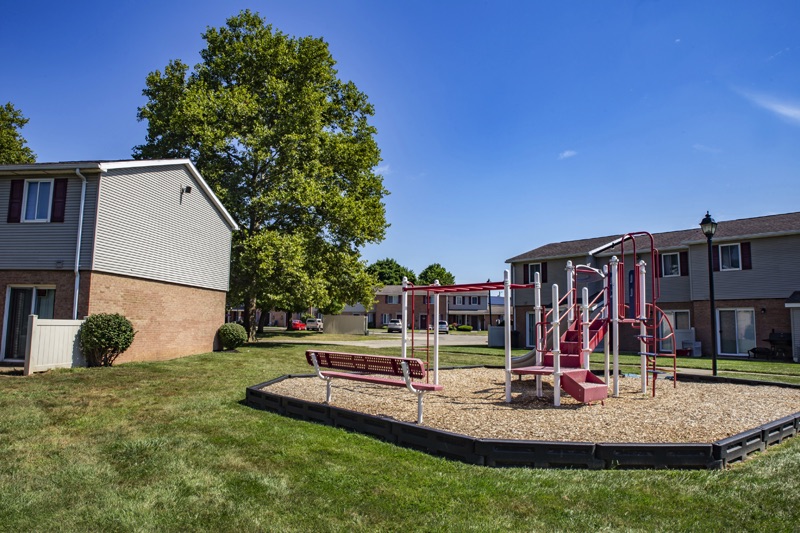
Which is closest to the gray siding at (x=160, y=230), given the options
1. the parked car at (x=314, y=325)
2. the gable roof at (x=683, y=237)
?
the gable roof at (x=683, y=237)

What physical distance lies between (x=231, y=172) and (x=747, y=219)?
97.0 feet

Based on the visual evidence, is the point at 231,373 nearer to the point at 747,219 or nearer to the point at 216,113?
the point at 216,113

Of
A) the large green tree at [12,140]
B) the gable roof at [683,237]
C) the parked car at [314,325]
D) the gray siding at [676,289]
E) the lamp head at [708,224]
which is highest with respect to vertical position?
the large green tree at [12,140]

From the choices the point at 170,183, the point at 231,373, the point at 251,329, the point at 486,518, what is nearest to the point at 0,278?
the point at 170,183

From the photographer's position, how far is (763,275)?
27547mm

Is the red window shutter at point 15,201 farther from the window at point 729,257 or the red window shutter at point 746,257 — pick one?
the red window shutter at point 746,257

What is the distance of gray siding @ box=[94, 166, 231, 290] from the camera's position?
17.7 meters

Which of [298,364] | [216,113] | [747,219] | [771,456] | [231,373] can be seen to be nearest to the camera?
[771,456]

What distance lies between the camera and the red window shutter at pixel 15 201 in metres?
17.5

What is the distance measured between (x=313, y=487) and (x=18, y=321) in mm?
16439

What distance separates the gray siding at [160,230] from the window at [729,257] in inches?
1025

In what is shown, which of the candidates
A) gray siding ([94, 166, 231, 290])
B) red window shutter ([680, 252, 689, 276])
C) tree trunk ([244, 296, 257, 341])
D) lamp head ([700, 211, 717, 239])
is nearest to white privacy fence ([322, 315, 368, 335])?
tree trunk ([244, 296, 257, 341])

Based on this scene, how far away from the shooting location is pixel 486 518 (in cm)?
476

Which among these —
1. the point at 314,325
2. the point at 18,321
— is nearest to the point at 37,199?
the point at 18,321
